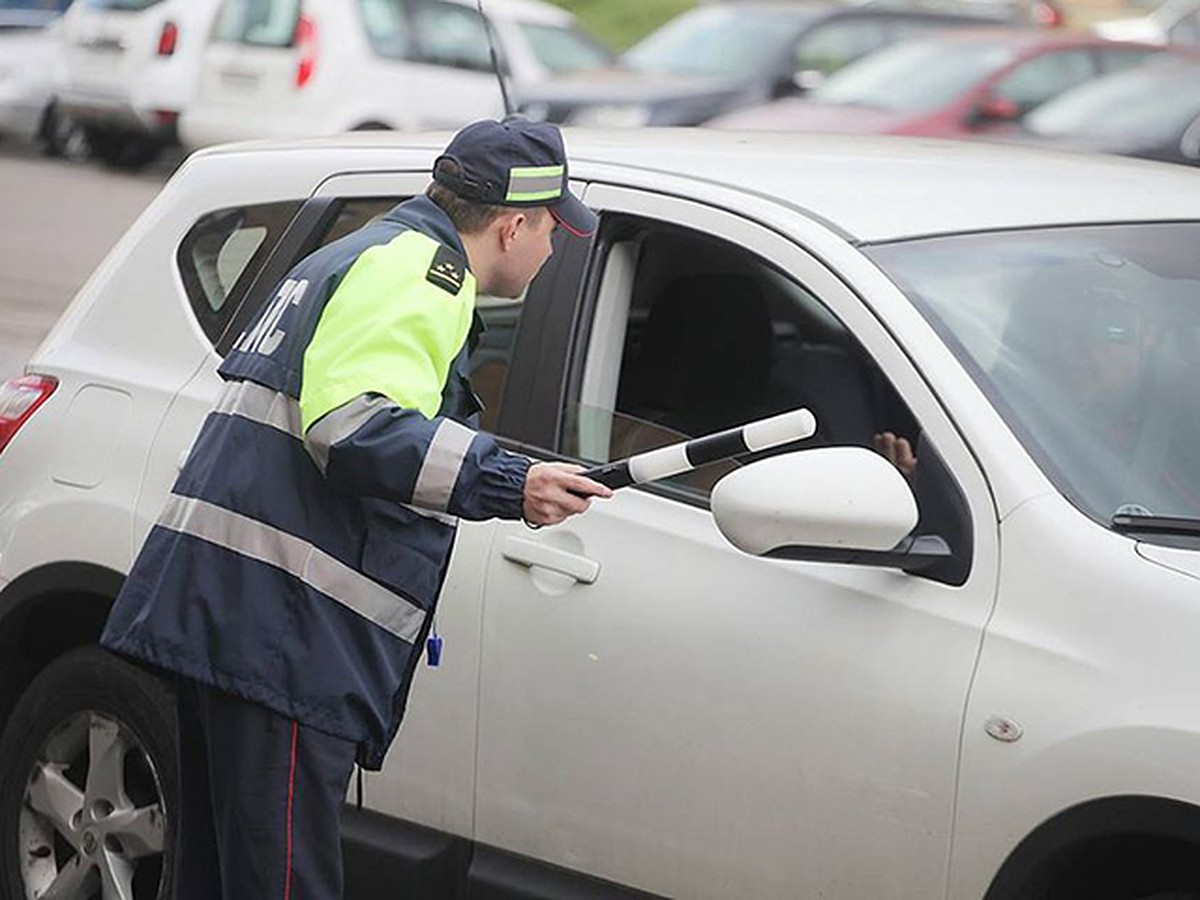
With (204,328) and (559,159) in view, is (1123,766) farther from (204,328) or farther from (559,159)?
(204,328)

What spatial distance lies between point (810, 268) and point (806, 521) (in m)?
0.59

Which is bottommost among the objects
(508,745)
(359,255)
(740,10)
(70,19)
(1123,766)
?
(70,19)

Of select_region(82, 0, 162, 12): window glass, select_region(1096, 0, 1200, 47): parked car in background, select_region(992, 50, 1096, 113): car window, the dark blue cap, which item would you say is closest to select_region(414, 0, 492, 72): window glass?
select_region(82, 0, 162, 12): window glass

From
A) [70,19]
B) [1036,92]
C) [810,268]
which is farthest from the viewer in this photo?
[70,19]

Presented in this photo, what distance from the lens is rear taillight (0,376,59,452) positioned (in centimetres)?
487

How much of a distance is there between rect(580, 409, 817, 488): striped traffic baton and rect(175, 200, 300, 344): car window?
143 centimetres

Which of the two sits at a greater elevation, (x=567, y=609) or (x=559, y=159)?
(x=559, y=159)

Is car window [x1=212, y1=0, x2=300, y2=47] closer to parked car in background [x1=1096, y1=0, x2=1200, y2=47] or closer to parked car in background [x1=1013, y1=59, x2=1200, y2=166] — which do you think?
parked car in background [x1=1013, y1=59, x2=1200, y2=166]

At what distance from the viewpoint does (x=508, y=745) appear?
4.02 m

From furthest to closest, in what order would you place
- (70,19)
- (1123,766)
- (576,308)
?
(70,19) → (576,308) → (1123,766)

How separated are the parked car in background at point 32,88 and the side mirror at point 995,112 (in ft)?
27.9

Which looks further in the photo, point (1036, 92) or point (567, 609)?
point (1036, 92)

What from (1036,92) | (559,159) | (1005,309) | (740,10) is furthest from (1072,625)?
(740,10)

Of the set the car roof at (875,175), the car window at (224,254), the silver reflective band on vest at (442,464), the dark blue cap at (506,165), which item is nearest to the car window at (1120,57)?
the car roof at (875,175)
